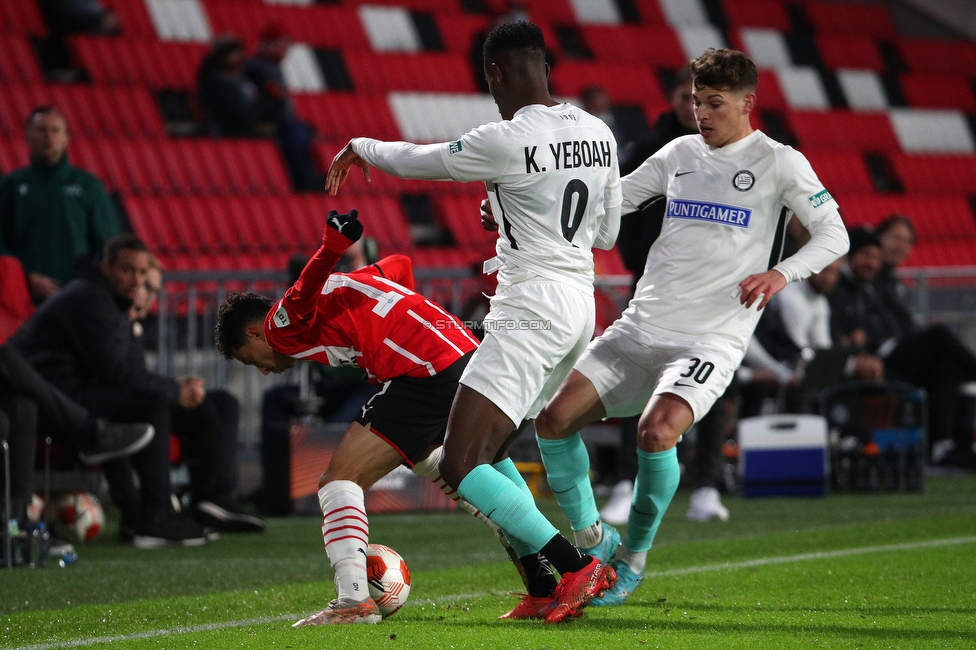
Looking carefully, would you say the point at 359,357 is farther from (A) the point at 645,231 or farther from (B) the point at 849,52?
(B) the point at 849,52

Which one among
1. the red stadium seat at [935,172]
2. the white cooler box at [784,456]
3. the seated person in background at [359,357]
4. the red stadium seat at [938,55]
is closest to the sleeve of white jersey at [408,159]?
the seated person in background at [359,357]

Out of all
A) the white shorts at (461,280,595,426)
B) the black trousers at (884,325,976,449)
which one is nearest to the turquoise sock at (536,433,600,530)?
the white shorts at (461,280,595,426)

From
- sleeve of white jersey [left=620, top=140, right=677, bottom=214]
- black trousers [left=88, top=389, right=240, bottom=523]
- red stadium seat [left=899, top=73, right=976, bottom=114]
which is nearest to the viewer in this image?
sleeve of white jersey [left=620, top=140, right=677, bottom=214]

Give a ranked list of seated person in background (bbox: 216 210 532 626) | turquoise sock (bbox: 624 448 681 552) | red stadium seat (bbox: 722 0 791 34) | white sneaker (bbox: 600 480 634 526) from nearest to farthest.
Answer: seated person in background (bbox: 216 210 532 626), turquoise sock (bbox: 624 448 681 552), white sneaker (bbox: 600 480 634 526), red stadium seat (bbox: 722 0 791 34)

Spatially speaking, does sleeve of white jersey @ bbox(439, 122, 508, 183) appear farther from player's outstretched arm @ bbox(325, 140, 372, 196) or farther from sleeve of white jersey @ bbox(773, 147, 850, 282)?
sleeve of white jersey @ bbox(773, 147, 850, 282)

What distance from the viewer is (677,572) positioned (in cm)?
521

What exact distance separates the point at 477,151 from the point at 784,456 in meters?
5.56

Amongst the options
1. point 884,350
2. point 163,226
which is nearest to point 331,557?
point 884,350

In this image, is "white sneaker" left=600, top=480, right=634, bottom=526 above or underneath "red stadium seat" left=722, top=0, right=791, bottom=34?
underneath

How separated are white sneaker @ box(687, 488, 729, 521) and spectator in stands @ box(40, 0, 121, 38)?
8.74 m

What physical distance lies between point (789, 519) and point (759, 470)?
1.51 metres

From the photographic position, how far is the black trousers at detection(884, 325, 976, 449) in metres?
10.3

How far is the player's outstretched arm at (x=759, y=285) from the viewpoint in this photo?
4324 millimetres

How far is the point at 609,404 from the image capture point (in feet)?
15.2
